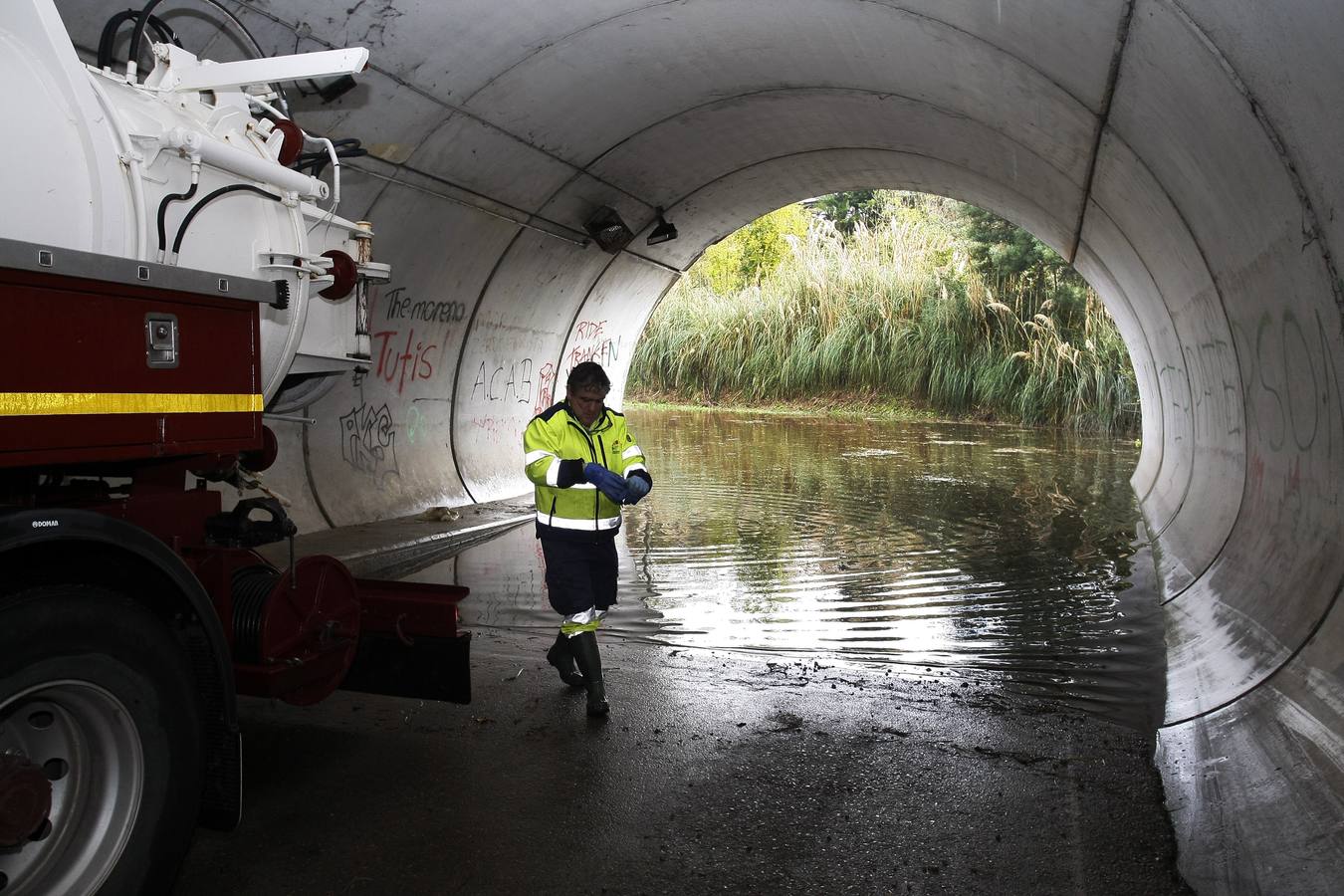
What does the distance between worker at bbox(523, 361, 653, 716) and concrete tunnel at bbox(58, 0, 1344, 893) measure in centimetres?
114

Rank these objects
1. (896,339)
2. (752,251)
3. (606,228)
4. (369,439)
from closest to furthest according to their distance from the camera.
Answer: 1. (369,439)
2. (606,228)
3. (896,339)
4. (752,251)

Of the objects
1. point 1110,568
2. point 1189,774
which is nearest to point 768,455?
point 1110,568

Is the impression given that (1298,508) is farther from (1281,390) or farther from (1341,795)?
(1341,795)

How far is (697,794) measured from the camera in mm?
4336

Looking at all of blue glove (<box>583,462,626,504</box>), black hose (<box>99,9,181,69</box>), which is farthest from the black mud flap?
black hose (<box>99,9,181,69</box>)

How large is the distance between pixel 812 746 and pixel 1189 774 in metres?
1.49

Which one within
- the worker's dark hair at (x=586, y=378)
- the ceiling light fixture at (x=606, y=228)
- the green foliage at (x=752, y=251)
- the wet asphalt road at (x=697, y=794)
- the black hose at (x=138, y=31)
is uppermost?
the green foliage at (x=752, y=251)

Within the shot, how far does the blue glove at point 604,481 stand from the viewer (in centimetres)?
536

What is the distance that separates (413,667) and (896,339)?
75.4 ft

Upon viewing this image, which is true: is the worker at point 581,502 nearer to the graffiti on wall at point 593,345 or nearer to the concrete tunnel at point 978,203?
the concrete tunnel at point 978,203

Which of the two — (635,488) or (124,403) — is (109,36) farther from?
(635,488)

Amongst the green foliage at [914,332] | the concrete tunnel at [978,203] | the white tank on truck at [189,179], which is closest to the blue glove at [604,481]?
the white tank on truck at [189,179]

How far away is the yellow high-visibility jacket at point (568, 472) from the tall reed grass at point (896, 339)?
19.1m

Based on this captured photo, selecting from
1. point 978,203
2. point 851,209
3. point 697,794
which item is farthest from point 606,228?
point 851,209
